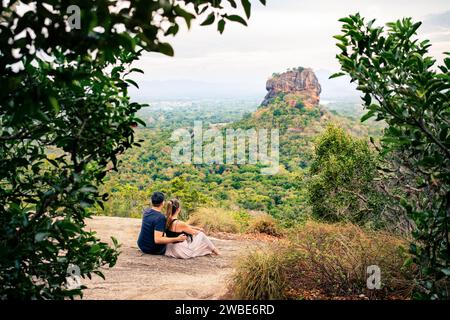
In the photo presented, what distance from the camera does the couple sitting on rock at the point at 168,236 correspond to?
6.02 m

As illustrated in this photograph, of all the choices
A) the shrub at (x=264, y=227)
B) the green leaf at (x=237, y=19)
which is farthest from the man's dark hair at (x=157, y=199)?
the green leaf at (x=237, y=19)

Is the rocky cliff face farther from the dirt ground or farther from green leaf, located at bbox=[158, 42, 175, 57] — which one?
green leaf, located at bbox=[158, 42, 175, 57]

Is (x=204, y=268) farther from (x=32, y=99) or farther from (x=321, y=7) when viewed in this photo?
(x=321, y=7)

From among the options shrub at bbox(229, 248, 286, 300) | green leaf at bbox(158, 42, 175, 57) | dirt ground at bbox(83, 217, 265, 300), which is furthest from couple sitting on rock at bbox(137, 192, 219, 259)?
green leaf at bbox(158, 42, 175, 57)

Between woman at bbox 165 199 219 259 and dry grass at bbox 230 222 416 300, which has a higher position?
dry grass at bbox 230 222 416 300

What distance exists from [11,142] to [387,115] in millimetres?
1989

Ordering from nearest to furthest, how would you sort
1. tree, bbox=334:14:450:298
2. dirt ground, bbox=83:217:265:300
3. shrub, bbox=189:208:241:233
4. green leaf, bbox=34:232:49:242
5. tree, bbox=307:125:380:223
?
green leaf, bbox=34:232:49:242 < tree, bbox=334:14:450:298 < dirt ground, bbox=83:217:265:300 < tree, bbox=307:125:380:223 < shrub, bbox=189:208:241:233

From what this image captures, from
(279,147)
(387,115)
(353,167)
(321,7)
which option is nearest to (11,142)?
(387,115)

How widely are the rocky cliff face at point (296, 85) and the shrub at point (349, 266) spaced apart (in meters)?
31.2

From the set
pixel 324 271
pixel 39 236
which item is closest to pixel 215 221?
pixel 324 271

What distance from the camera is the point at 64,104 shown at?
220 centimetres

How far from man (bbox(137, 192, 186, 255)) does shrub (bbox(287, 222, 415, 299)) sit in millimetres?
2009

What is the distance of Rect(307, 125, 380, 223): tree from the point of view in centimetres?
835

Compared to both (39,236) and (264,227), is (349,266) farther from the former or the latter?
(264,227)
